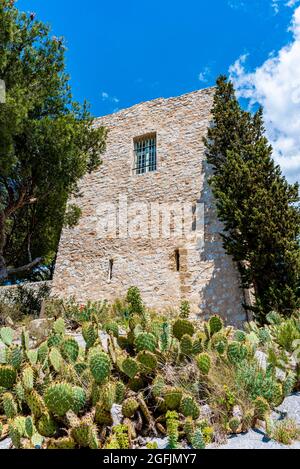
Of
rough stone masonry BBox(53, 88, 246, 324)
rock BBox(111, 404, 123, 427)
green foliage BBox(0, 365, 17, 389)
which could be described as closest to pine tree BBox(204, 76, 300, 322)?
rough stone masonry BBox(53, 88, 246, 324)

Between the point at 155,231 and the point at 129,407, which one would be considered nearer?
the point at 129,407

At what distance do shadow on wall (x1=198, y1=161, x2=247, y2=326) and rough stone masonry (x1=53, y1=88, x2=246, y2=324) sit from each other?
24 millimetres

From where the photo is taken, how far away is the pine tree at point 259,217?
8.04m

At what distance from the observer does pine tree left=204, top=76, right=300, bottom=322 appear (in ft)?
26.4

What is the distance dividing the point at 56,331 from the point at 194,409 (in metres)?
2.05

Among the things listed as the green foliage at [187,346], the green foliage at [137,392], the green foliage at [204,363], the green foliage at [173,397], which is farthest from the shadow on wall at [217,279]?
the green foliage at [173,397]

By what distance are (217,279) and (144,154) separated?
4907mm

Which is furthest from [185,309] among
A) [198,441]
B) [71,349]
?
[198,441]

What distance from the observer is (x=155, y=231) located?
11125 millimetres

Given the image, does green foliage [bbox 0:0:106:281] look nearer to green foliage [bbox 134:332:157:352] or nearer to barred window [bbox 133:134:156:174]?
barred window [bbox 133:134:156:174]

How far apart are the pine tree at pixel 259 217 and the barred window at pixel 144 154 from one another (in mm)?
2920

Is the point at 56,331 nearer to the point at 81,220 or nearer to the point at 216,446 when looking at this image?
the point at 216,446

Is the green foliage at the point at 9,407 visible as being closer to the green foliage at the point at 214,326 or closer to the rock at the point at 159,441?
the rock at the point at 159,441

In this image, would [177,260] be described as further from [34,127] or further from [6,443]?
[6,443]
